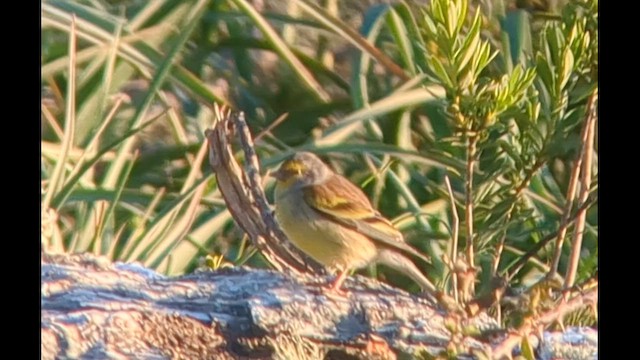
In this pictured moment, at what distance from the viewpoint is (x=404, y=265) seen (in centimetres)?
116

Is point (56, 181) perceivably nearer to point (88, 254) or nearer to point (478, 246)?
point (88, 254)

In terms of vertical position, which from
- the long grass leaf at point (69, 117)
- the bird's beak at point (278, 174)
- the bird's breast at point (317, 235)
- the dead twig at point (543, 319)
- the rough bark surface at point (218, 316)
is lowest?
the dead twig at point (543, 319)

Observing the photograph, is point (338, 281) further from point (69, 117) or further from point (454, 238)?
point (69, 117)

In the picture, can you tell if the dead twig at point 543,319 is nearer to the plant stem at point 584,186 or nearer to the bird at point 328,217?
the plant stem at point 584,186

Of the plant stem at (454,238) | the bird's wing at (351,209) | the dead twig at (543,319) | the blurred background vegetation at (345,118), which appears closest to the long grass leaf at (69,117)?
the blurred background vegetation at (345,118)

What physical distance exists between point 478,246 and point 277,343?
0.25 metres

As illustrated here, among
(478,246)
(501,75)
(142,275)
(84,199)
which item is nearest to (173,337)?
(142,275)

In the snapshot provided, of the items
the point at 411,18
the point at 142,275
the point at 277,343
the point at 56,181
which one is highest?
the point at 411,18

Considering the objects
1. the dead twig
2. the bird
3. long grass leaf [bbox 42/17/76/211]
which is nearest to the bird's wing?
the bird

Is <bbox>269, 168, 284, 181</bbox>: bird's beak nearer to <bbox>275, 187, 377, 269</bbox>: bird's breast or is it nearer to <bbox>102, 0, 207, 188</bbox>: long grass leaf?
<bbox>275, 187, 377, 269</bbox>: bird's breast

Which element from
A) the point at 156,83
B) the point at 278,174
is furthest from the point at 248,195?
the point at 156,83

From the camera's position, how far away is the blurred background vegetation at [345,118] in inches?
43.9

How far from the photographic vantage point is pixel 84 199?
112 cm

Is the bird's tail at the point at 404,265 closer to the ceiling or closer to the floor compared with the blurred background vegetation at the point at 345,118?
closer to the floor
